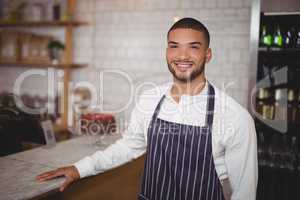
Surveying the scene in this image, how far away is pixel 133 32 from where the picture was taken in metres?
3.19

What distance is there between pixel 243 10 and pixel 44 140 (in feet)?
5.77

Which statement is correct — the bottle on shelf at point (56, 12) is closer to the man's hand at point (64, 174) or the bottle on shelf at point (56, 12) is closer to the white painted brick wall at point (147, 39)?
the white painted brick wall at point (147, 39)

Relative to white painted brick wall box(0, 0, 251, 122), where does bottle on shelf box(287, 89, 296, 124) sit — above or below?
below

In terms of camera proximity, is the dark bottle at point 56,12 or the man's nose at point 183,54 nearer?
the man's nose at point 183,54

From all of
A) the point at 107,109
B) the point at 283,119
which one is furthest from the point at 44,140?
the point at 283,119

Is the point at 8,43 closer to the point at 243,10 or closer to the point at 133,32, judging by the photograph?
the point at 133,32

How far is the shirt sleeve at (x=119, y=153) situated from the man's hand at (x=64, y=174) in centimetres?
3

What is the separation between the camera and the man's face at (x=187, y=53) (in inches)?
63.3

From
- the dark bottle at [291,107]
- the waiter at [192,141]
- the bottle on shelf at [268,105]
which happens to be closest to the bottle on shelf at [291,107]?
the dark bottle at [291,107]

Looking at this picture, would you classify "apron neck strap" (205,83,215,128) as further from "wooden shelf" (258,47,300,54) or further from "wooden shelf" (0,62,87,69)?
"wooden shelf" (0,62,87,69)

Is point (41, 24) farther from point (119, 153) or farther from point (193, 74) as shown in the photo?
point (193, 74)

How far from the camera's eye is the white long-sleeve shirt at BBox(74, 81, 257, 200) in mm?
1542

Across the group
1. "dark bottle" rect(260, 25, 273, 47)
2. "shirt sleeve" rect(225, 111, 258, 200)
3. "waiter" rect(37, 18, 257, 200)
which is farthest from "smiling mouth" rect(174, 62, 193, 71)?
"dark bottle" rect(260, 25, 273, 47)

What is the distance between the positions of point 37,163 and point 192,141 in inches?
33.8
